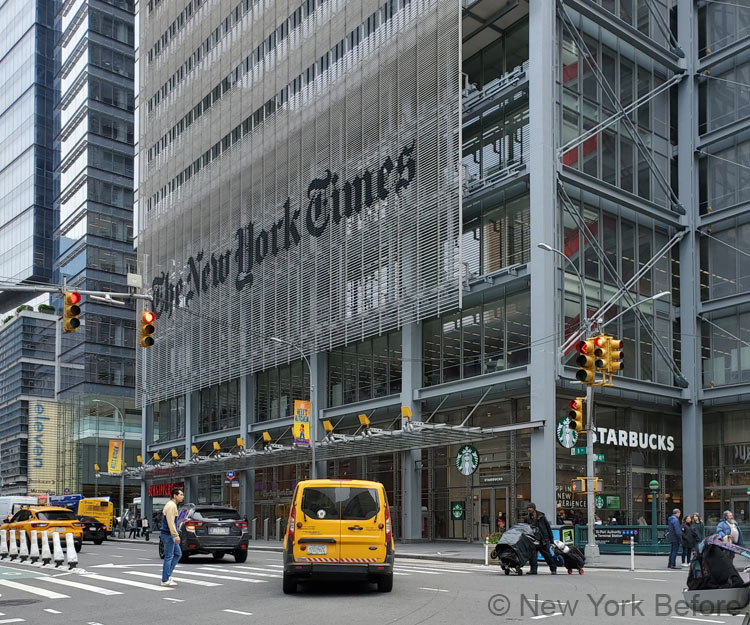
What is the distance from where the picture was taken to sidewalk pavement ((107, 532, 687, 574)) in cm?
2781

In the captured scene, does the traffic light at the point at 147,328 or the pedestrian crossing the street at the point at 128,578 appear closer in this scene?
the pedestrian crossing the street at the point at 128,578

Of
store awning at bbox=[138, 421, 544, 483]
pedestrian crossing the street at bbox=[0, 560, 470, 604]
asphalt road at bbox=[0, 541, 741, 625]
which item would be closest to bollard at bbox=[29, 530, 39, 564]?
pedestrian crossing the street at bbox=[0, 560, 470, 604]

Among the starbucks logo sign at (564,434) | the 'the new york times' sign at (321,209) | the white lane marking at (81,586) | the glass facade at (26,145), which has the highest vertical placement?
the glass facade at (26,145)

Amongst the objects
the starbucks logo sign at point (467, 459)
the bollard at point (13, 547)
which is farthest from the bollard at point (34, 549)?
the starbucks logo sign at point (467, 459)

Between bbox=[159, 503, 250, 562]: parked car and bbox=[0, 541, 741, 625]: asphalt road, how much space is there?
9.05ft

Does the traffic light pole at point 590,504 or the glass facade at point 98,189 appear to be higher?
the glass facade at point 98,189

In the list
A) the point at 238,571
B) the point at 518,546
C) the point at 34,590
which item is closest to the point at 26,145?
the point at 238,571

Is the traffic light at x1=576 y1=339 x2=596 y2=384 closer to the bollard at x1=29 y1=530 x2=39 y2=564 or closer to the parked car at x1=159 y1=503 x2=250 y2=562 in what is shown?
the parked car at x1=159 y1=503 x2=250 y2=562

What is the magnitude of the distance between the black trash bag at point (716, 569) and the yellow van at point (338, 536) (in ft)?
22.5

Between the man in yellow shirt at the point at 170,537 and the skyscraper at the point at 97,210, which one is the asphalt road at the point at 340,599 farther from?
the skyscraper at the point at 97,210

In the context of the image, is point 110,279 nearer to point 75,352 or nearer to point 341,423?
point 75,352

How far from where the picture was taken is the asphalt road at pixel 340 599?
13.2 metres

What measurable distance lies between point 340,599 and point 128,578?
7.44 meters

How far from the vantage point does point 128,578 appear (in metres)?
21.0
